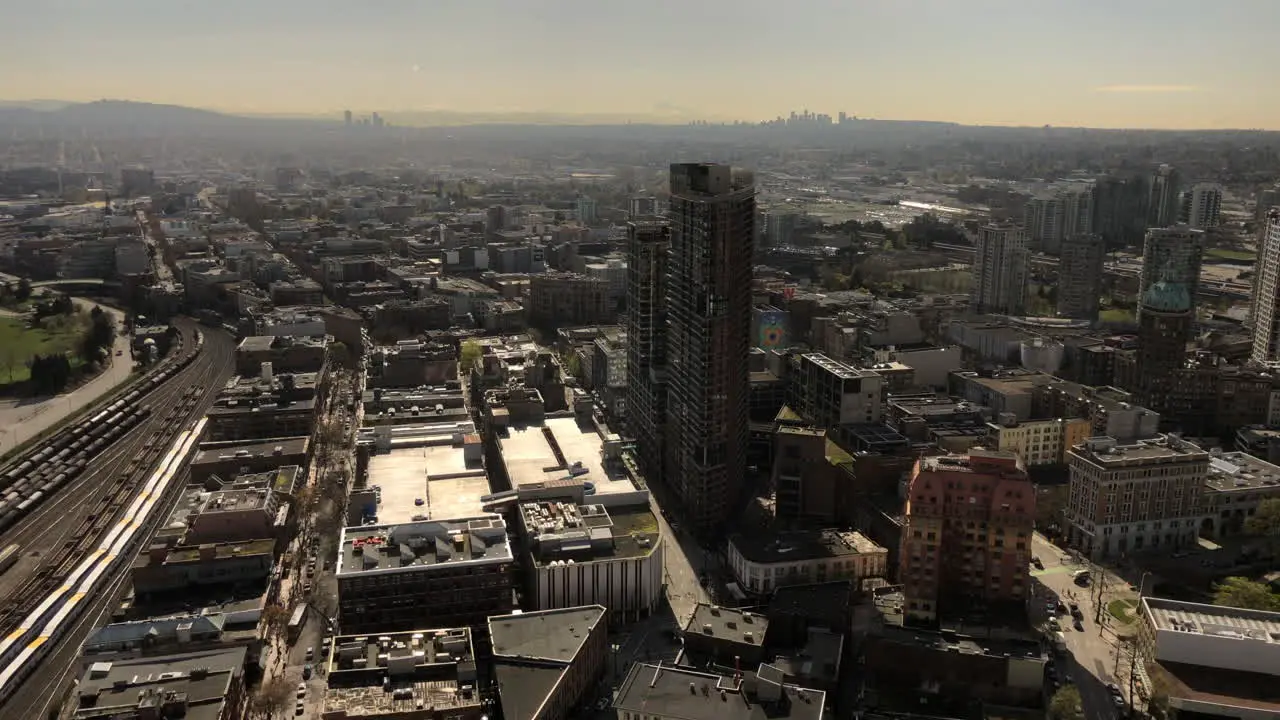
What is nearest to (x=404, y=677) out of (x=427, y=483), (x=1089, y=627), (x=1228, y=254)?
(x=427, y=483)

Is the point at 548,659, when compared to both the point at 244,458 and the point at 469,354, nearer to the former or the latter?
the point at 244,458

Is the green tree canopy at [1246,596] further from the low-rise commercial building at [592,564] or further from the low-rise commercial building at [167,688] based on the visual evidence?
the low-rise commercial building at [167,688]

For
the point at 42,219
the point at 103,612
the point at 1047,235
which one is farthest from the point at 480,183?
the point at 103,612

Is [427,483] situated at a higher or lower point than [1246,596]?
higher

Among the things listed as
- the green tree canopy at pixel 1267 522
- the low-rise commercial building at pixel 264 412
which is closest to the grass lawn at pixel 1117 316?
the green tree canopy at pixel 1267 522

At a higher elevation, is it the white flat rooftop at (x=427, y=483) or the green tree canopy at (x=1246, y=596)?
the white flat rooftop at (x=427, y=483)

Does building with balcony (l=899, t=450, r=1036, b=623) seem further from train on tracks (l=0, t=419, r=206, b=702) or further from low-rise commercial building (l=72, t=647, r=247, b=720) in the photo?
train on tracks (l=0, t=419, r=206, b=702)
